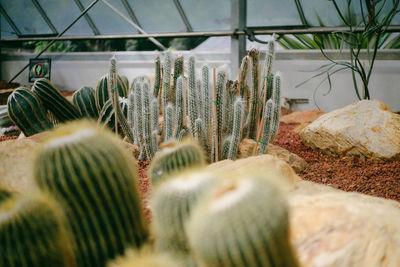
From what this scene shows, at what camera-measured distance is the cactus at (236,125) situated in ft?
8.41

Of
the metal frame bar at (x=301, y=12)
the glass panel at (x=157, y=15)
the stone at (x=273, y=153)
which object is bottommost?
the stone at (x=273, y=153)

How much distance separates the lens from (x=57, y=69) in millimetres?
8086

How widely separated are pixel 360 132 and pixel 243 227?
291 centimetres

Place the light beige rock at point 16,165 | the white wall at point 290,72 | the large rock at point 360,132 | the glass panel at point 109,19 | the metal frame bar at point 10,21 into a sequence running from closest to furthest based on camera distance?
the light beige rock at point 16,165 < the large rock at point 360,132 < the white wall at point 290,72 < the glass panel at point 109,19 < the metal frame bar at point 10,21

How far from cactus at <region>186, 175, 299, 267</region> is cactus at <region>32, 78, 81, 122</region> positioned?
9.15ft

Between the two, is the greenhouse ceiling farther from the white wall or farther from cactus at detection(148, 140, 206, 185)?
cactus at detection(148, 140, 206, 185)

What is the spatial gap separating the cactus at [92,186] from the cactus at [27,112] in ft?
7.95

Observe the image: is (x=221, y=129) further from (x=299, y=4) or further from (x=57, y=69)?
(x=57, y=69)

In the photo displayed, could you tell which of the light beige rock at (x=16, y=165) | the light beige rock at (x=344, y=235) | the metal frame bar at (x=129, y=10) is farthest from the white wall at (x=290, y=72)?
the light beige rock at (x=344, y=235)

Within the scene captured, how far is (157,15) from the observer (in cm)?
705

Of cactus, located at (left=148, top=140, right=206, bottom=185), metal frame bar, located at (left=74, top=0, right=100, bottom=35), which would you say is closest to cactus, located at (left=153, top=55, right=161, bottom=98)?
cactus, located at (left=148, top=140, right=206, bottom=185)

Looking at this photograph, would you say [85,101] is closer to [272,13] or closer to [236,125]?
[236,125]

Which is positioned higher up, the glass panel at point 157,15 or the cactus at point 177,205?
the glass panel at point 157,15

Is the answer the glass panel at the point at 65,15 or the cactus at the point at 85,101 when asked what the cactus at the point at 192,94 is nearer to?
the cactus at the point at 85,101
